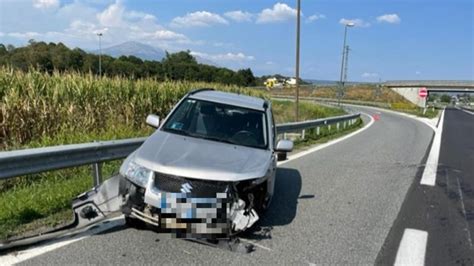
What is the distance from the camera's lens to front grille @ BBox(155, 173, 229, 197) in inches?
180

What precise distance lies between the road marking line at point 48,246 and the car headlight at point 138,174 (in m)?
0.75

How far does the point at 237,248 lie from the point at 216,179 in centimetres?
Result: 71

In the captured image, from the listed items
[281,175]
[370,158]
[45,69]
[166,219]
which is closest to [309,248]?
[166,219]

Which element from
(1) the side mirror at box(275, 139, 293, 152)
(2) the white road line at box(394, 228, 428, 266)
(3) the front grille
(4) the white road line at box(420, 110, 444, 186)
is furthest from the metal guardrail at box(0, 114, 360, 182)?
(4) the white road line at box(420, 110, 444, 186)

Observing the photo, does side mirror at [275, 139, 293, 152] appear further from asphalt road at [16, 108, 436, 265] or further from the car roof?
asphalt road at [16, 108, 436, 265]

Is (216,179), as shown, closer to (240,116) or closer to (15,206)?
(240,116)

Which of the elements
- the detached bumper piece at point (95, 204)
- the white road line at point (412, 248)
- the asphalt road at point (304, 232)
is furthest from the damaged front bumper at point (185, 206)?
the white road line at point (412, 248)

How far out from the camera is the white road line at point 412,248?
4.77 meters

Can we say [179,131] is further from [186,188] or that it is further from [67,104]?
[67,104]

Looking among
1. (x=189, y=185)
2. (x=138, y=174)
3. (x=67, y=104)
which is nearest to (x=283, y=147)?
(x=189, y=185)

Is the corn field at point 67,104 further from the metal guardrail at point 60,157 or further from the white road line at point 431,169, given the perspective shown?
the white road line at point 431,169

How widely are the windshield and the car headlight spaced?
1.28m

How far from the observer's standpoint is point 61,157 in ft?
20.3

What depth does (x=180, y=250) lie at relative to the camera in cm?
462
